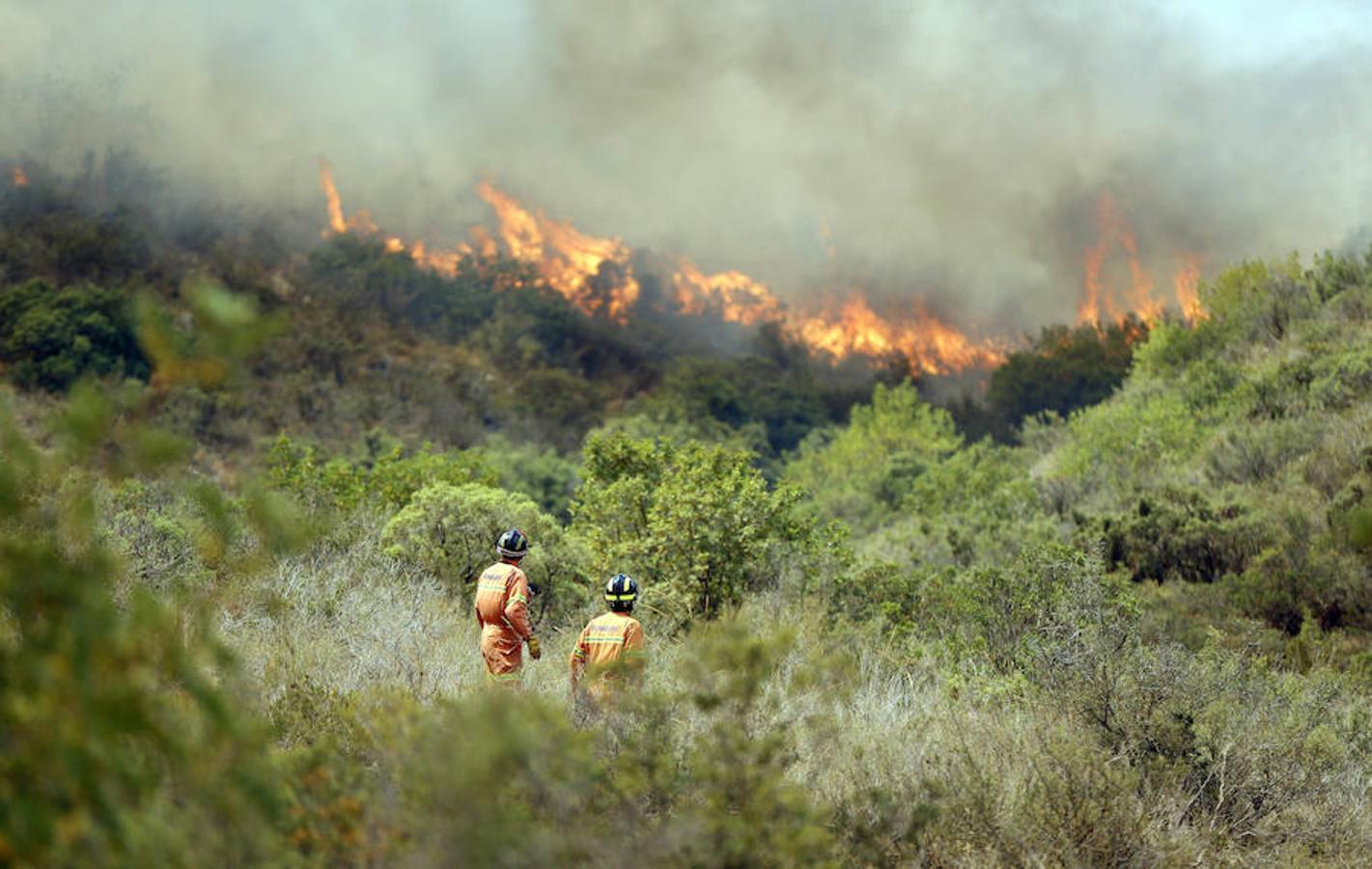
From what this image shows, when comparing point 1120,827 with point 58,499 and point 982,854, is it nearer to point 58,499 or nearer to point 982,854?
point 982,854

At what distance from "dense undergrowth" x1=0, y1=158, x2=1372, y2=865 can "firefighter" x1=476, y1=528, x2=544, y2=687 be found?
213 millimetres

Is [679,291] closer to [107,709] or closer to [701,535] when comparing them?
[701,535]

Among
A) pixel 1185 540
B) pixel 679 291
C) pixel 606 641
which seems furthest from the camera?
pixel 679 291

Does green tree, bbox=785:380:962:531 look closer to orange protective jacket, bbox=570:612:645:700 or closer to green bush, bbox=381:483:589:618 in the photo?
green bush, bbox=381:483:589:618

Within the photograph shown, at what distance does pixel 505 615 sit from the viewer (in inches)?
282

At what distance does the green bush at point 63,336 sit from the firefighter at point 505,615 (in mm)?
39084

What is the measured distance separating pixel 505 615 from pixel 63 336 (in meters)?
43.8

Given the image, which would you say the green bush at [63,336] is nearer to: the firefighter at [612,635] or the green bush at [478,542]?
the green bush at [478,542]

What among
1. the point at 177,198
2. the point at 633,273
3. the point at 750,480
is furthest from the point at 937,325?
the point at 750,480

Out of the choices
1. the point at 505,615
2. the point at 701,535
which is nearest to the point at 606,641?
the point at 505,615

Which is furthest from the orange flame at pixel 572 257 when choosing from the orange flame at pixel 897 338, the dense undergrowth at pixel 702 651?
the dense undergrowth at pixel 702 651

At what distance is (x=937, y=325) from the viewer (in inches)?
4343

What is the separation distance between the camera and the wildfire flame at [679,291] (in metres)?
88.2

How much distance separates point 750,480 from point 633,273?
84504mm
